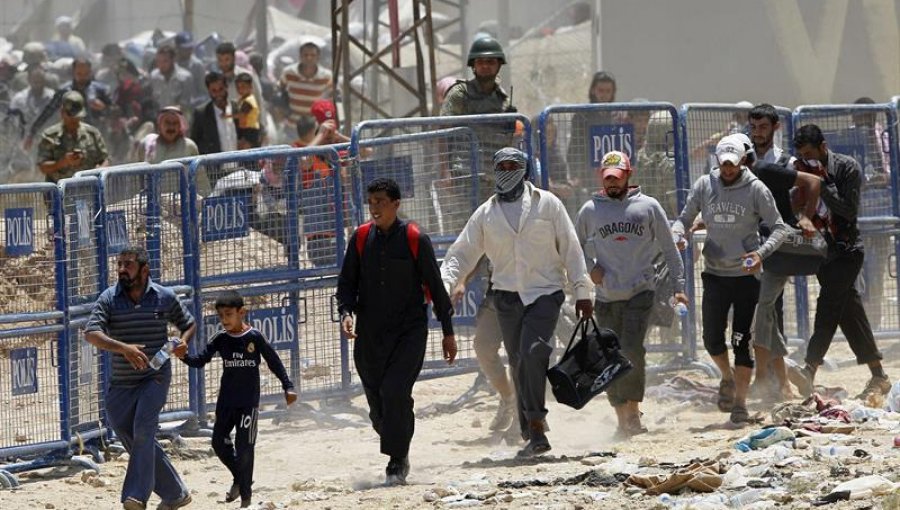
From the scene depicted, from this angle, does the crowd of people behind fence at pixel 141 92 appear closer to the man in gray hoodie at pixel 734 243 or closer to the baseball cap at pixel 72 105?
the baseball cap at pixel 72 105

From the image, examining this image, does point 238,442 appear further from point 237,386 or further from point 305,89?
point 305,89

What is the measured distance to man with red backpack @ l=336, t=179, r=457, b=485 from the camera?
10805 mm

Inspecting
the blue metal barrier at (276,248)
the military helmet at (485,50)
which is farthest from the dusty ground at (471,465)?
the military helmet at (485,50)

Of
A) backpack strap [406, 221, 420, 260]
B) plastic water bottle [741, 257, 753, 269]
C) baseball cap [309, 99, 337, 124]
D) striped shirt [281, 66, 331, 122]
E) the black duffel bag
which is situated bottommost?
the black duffel bag

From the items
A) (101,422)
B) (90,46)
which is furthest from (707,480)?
(90,46)

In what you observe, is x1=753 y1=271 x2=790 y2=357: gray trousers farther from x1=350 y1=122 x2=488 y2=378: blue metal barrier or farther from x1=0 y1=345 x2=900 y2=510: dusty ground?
x1=350 y1=122 x2=488 y2=378: blue metal barrier

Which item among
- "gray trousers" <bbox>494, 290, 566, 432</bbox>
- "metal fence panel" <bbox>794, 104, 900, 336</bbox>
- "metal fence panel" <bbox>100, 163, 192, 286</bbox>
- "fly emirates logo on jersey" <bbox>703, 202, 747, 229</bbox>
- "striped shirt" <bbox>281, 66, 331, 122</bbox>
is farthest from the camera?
"striped shirt" <bbox>281, 66, 331, 122</bbox>

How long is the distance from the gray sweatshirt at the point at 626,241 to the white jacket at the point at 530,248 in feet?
1.91

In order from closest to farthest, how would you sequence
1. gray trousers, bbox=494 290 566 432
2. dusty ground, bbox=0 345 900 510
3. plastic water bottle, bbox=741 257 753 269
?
1. dusty ground, bbox=0 345 900 510
2. gray trousers, bbox=494 290 566 432
3. plastic water bottle, bbox=741 257 753 269

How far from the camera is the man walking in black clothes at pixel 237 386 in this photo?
34.3 ft

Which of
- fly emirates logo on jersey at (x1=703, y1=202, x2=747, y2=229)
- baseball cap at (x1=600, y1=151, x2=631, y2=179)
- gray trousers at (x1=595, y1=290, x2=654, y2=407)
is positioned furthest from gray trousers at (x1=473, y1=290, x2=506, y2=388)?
fly emirates logo on jersey at (x1=703, y1=202, x2=747, y2=229)

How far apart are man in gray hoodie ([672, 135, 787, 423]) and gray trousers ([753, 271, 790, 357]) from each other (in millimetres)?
488

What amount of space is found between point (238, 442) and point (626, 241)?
10.0 ft

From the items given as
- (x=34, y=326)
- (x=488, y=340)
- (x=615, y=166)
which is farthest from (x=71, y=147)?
(x=615, y=166)
